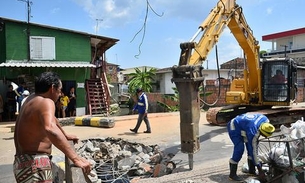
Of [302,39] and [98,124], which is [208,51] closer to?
[98,124]

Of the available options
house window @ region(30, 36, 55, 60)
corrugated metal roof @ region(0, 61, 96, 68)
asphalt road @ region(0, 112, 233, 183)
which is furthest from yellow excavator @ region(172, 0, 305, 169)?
house window @ region(30, 36, 55, 60)

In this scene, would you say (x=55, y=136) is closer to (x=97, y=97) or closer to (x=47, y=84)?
(x=47, y=84)

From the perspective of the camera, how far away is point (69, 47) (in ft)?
58.3

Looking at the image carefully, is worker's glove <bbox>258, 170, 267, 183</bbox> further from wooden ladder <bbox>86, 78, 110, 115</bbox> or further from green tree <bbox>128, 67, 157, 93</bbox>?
green tree <bbox>128, 67, 157, 93</bbox>

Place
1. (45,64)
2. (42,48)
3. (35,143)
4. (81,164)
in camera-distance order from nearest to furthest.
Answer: (81,164), (35,143), (45,64), (42,48)

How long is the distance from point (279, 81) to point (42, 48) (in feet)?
39.9

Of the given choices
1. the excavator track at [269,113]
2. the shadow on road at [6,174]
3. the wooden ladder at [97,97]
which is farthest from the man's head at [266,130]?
the wooden ladder at [97,97]

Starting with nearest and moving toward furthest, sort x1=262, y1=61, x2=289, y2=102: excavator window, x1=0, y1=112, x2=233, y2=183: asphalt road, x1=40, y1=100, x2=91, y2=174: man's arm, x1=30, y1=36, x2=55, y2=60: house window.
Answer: x1=40, y1=100, x2=91, y2=174: man's arm, x1=0, y1=112, x2=233, y2=183: asphalt road, x1=262, y1=61, x2=289, y2=102: excavator window, x1=30, y1=36, x2=55, y2=60: house window

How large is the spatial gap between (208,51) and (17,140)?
6.05m

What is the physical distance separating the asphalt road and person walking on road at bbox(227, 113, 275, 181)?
528 millimetres

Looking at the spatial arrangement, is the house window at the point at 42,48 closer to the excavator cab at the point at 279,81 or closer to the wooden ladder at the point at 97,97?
the wooden ladder at the point at 97,97

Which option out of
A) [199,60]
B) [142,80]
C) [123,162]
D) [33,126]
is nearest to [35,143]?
[33,126]

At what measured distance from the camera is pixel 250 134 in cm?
502

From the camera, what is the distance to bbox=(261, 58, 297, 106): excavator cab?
1129 centimetres
